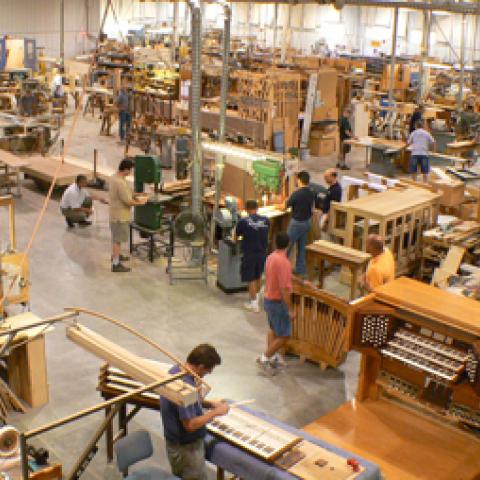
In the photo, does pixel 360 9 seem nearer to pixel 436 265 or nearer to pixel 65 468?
pixel 436 265

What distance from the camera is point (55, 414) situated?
7.38 meters

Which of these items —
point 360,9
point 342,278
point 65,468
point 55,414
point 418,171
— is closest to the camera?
point 65,468

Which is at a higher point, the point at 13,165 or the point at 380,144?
the point at 380,144

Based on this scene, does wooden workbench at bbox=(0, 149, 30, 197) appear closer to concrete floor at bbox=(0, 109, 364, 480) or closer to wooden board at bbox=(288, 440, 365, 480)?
concrete floor at bbox=(0, 109, 364, 480)

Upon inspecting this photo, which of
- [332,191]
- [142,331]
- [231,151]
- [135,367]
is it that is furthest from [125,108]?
[135,367]

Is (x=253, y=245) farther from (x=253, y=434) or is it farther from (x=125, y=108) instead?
(x=125, y=108)

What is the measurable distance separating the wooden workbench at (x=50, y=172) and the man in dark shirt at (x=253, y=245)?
6.20 meters

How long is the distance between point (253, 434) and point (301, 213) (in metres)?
5.47

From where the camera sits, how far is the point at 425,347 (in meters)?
6.38

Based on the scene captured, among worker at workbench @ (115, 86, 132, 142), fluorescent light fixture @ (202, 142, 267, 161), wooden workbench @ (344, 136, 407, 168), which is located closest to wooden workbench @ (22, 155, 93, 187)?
worker at workbench @ (115, 86, 132, 142)

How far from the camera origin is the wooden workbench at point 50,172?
1495 cm

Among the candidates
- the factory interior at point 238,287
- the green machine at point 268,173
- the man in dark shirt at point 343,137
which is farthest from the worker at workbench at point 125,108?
the green machine at point 268,173

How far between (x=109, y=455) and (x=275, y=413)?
181cm

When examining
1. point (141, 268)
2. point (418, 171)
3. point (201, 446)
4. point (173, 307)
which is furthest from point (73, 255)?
point (418, 171)
